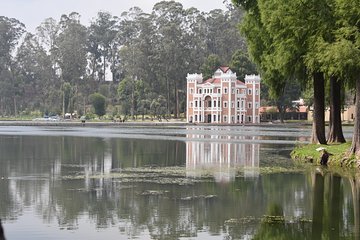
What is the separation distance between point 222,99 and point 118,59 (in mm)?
46175

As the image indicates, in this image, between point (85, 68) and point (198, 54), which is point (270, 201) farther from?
point (85, 68)

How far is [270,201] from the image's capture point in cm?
2012

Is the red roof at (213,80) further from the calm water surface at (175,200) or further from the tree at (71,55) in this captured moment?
the calm water surface at (175,200)

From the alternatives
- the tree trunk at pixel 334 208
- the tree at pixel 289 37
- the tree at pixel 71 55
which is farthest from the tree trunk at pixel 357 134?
the tree at pixel 71 55

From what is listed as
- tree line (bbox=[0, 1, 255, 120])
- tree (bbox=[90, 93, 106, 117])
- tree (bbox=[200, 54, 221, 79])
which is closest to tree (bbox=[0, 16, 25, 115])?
tree line (bbox=[0, 1, 255, 120])

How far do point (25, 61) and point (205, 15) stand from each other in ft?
137

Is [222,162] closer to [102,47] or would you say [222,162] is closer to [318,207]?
[318,207]

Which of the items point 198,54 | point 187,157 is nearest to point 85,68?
point 198,54

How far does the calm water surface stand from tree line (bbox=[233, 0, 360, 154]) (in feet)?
15.5

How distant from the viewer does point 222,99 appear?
4594 inches

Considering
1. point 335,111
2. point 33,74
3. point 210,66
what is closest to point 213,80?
point 210,66

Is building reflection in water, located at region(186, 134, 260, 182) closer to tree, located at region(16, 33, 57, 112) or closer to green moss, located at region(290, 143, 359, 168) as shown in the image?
green moss, located at region(290, 143, 359, 168)

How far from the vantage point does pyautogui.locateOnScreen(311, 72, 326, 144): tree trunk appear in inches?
1467

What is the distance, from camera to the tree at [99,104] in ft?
414
